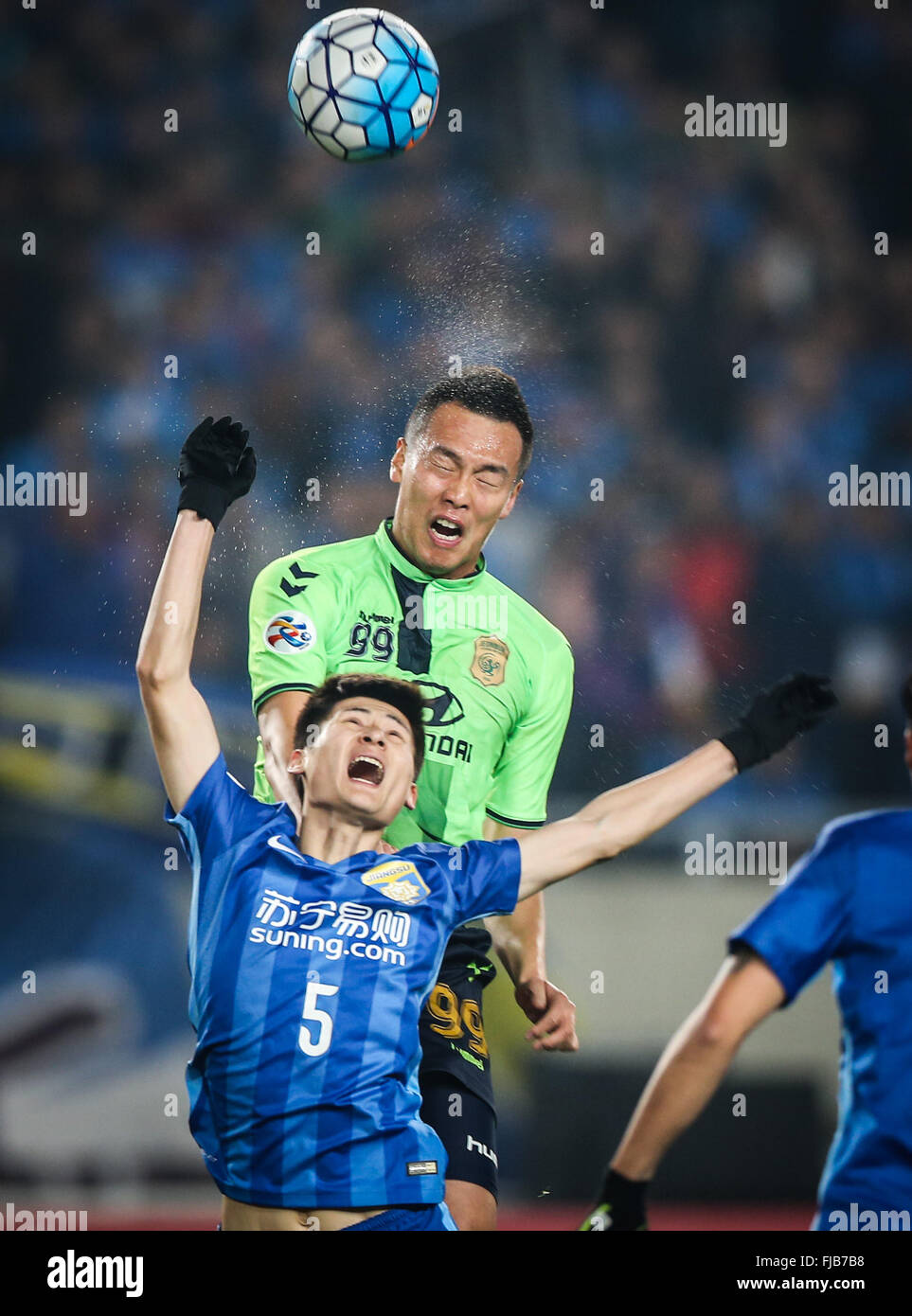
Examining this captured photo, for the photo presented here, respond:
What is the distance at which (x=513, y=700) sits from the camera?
4340 millimetres

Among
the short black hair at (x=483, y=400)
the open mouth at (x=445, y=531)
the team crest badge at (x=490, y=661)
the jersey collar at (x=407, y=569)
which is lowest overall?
the team crest badge at (x=490, y=661)

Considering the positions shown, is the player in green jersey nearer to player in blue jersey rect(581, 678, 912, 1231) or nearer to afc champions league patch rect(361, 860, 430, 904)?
afc champions league patch rect(361, 860, 430, 904)

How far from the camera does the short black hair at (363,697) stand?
12.4 ft

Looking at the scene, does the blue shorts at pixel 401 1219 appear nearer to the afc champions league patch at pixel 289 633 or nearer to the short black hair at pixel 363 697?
the short black hair at pixel 363 697

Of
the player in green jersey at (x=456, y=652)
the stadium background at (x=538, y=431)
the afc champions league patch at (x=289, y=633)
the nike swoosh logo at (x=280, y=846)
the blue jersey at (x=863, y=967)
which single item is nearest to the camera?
the blue jersey at (x=863, y=967)

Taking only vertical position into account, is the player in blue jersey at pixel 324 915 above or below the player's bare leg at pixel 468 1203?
above

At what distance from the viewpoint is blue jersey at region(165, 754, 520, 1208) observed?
3.40 meters

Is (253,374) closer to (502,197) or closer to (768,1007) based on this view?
(502,197)

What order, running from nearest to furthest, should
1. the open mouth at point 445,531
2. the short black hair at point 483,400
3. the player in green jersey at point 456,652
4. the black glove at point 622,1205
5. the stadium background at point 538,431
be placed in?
1. the black glove at point 622,1205
2. the player in green jersey at point 456,652
3. the open mouth at point 445,531
4. the short black hair at point 483,400
5. the stadium background at point 538,431

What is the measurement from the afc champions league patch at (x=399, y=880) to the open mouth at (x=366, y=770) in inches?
8.6

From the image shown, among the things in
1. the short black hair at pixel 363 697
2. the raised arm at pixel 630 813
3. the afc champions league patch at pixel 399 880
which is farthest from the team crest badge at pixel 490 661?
the afc champions league patch at pixel 399 880

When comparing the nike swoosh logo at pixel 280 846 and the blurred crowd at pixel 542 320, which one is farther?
the blurred crowd at pixel 542 320

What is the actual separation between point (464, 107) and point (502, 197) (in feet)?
1.31
